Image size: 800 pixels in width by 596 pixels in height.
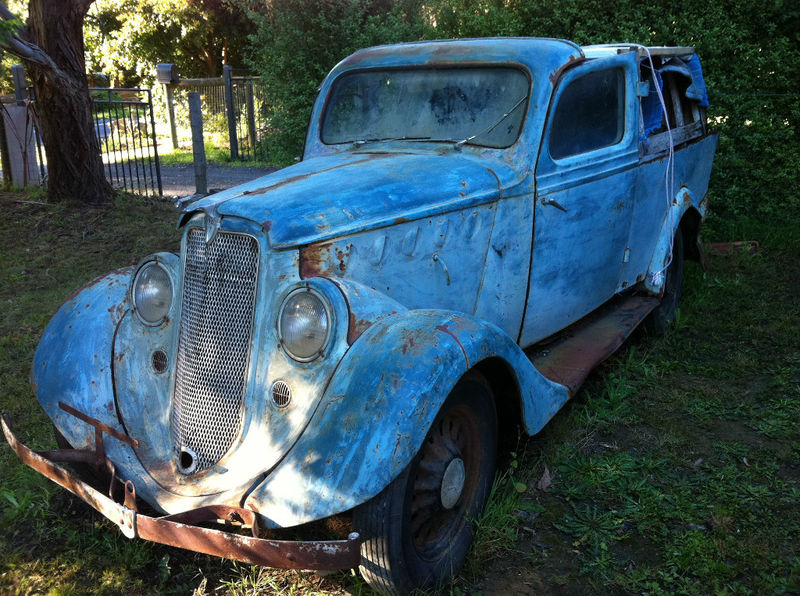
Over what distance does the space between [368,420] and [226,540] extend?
1.73 ft

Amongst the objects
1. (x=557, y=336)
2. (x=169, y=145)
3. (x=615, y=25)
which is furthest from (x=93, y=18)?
A: (x=557, y=336)

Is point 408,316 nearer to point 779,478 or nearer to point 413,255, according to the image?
point 413,255

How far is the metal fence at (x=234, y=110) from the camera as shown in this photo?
12.5 m

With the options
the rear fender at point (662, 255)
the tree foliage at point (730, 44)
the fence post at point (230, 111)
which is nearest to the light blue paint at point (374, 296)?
the rear fender at point (662, 255)

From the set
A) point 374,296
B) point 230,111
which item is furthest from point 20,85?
point 374,296

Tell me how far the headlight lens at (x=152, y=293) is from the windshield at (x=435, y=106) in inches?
55.5

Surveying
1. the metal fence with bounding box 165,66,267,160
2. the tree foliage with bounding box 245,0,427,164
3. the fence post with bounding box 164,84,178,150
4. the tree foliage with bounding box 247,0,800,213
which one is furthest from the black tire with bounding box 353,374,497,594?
the fence post with bounding box 164,84,178,150

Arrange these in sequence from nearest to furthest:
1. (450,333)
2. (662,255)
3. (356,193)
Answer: (450,333)
(356,193)
(662,255)

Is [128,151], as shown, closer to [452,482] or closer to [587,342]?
[587,342]

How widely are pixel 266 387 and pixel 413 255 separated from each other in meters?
0.84

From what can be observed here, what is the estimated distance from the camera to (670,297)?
189 inches

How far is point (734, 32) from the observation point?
21.8 ft

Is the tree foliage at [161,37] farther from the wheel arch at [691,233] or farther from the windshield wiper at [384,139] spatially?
the windshield wiper at [384,139]

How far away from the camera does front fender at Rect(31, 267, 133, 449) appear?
2.64m
